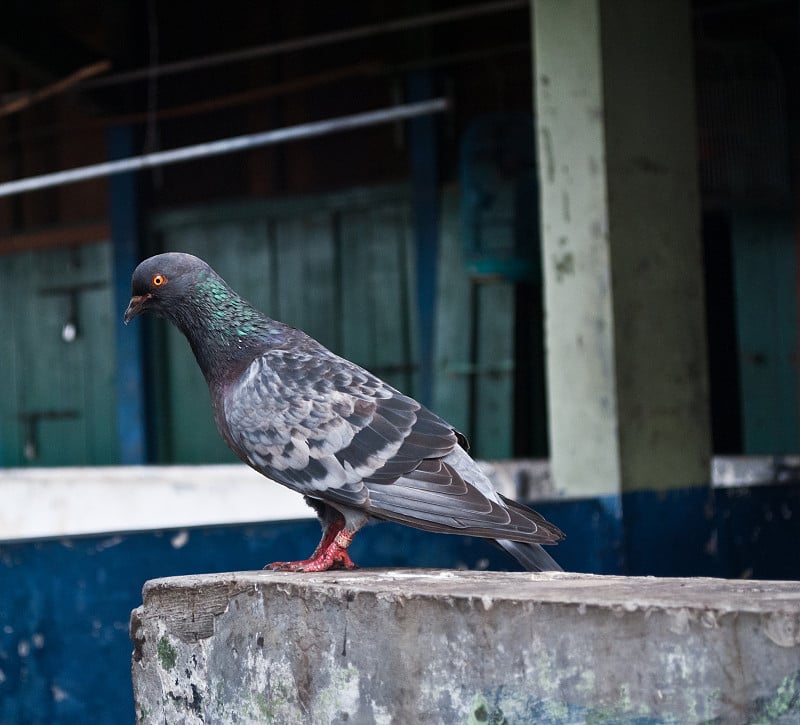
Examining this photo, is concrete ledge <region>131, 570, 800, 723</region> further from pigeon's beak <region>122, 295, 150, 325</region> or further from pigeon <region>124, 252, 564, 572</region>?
pigeon's beak <region>122, 295, 150, 325</region>

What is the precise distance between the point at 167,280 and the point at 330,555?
73cm

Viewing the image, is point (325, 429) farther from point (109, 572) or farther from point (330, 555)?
point (109, 572)

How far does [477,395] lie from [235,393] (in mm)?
4311

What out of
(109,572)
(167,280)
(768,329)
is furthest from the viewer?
(768,329)

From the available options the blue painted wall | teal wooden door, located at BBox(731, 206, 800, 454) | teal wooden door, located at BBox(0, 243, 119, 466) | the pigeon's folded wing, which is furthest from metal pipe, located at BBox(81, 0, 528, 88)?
the pigeon's folded wing

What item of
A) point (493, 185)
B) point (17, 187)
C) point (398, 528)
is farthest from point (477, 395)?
point (398, 528)

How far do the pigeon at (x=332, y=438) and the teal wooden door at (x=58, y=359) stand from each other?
5.89 m

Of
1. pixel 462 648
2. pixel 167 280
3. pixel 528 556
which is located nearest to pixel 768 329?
pixel 528 556

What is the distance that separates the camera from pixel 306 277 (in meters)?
7.77

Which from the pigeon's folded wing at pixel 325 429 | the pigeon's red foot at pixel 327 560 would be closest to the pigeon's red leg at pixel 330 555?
the pigeon's red foot at pixel 327 560

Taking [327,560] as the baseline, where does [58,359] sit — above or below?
above

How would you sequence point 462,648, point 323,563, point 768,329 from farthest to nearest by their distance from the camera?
point 768,329 < point 323,563 < point 462,648

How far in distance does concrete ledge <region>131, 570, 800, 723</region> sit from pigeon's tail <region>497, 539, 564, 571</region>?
9.4 inches

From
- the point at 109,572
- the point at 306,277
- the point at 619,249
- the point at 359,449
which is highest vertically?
the point at 306,277
